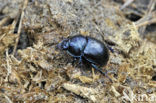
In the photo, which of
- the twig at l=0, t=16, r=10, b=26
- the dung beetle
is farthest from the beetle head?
the twig at l=0, t=16, r=10, b=26

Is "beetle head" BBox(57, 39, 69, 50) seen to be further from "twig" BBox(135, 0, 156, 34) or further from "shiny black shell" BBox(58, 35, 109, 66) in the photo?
"twig" BBox(135, 0, 156, 34)

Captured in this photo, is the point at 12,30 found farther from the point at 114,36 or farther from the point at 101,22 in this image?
the point at 114,36

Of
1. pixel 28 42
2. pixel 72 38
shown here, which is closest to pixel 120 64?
pixel 72 38

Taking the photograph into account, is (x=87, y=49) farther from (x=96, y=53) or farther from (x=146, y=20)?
(x=146, y=20)

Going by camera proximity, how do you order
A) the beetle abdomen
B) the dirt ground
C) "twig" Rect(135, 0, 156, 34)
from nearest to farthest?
1. the dirt ground
2. the beetle abdomen
3. "twig" Rect(135, 0, 156, 34)

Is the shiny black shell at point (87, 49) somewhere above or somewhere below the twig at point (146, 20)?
below

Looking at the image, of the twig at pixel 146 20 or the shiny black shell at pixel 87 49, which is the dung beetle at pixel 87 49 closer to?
the shiny black shell at pixel 87 49

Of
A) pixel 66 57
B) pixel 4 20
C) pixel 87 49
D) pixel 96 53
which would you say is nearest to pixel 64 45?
pixel 66 57

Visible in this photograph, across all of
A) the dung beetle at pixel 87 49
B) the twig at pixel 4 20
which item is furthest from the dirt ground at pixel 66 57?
the dung beetle at pixel 87 49

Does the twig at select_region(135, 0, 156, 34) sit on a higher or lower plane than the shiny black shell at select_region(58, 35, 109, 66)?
higher
